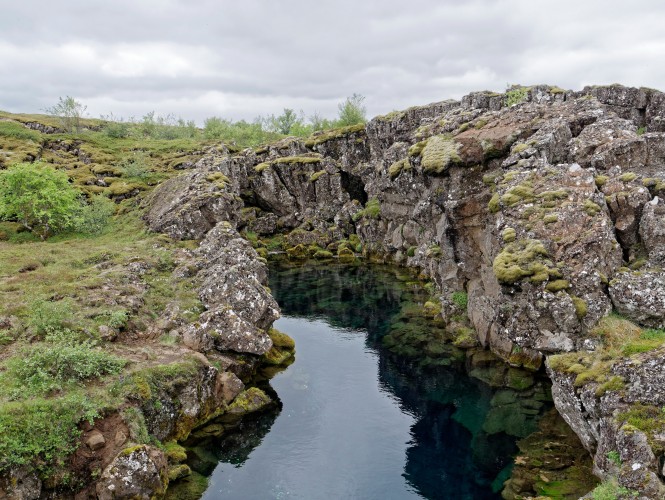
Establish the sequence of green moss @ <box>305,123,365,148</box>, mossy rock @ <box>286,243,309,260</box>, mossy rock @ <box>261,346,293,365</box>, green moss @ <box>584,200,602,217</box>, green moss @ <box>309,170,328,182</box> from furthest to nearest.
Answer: green moss @ <box>305,123,365,148</box>
green moss @ <box>309,170,328,182</box>
mossy rock @ <box>286,243,309,260</box>
mossy rock @ <box>261,346,293,365</box>
green moss @ <box>584,200,602,217</box>

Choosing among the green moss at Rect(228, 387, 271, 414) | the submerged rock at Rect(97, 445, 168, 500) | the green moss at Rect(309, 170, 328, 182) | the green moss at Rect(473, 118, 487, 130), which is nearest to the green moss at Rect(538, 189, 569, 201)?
the green moss at Rect(473, 118, 487, 130)

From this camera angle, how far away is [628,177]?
34.4 m

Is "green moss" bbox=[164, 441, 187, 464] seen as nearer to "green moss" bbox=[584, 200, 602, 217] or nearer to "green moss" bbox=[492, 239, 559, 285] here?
"green moss" bbox=[492, 239, 559, 285]

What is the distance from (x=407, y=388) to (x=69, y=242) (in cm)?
4344

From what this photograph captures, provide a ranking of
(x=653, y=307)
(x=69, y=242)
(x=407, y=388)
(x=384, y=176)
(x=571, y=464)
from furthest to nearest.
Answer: (x=384, y=176) < (x=69, y=242) < (x=407, y=388) < (x=653, y=307) < (x=571, y=464)

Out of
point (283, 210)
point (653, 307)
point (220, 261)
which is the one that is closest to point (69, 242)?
point (220, 261)

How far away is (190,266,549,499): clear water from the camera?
24.5 metres

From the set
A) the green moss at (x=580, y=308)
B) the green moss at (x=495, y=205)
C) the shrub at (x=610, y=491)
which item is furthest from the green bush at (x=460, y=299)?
the shrub at (x=610, y=491)

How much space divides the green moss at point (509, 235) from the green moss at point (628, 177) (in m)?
8.92

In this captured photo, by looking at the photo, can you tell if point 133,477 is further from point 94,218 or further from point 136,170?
point 136,170

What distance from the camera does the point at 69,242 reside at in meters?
54.8

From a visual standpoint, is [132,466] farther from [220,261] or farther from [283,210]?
[283,210]

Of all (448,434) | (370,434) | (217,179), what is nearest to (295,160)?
(217,179)

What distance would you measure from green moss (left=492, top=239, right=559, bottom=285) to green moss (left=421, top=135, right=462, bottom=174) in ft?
52.4
